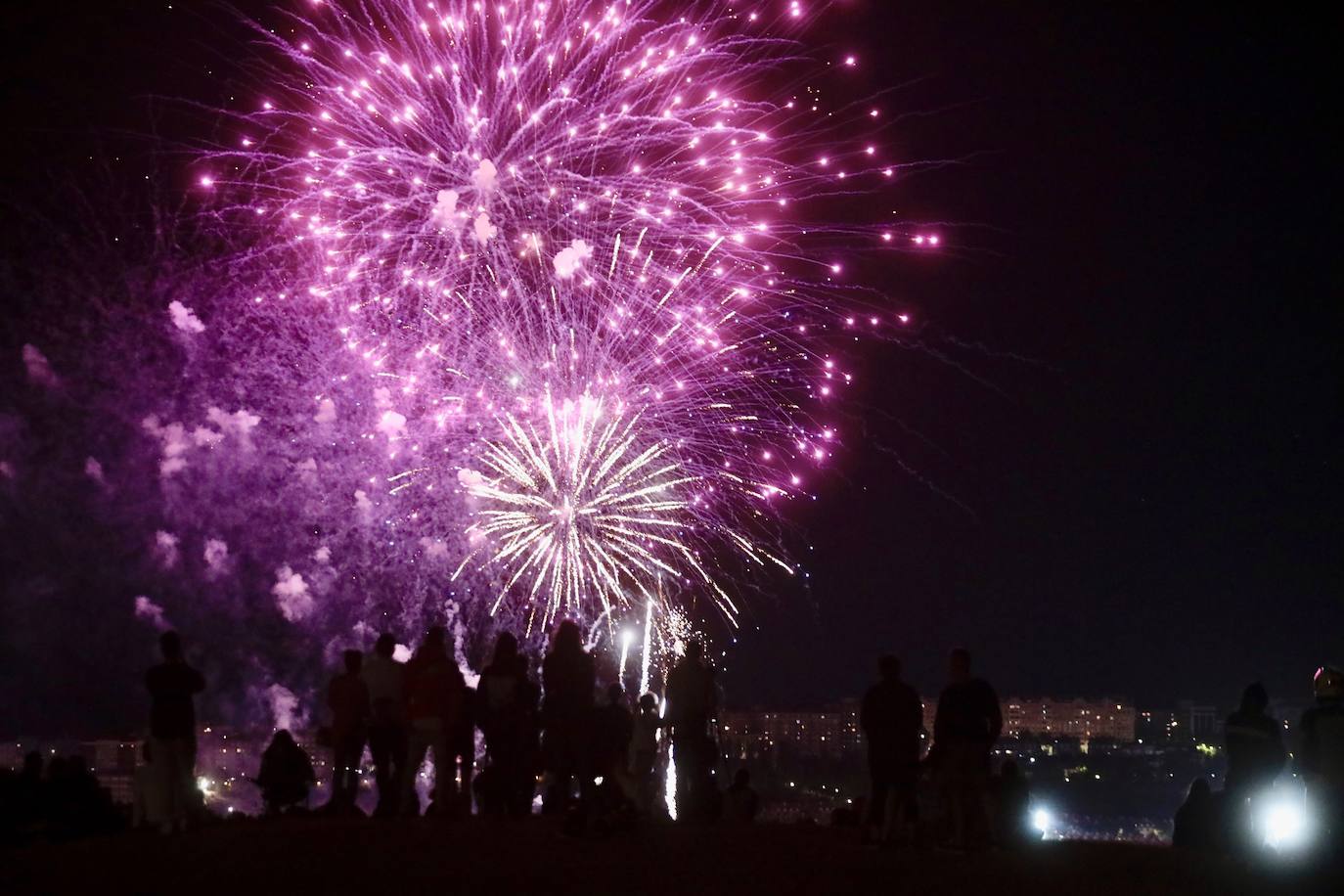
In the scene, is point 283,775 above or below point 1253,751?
above

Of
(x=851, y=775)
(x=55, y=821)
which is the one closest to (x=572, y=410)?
(x=55, y=821)

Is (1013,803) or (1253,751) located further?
(1013,803)

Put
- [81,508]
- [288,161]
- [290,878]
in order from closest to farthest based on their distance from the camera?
[290,878] → [288,161] → [81,508]

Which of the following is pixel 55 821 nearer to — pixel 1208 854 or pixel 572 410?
pixel 1208 854

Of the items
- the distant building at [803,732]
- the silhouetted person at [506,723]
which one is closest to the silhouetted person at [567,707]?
the silhouetted person at [506,723]

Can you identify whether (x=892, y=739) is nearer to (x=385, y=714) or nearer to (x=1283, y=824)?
(x=1283, y=824)

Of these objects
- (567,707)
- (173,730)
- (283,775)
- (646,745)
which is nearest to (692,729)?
(646,745)
